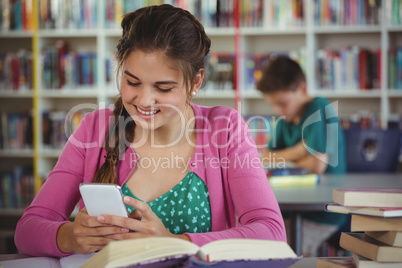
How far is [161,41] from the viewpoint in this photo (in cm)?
122

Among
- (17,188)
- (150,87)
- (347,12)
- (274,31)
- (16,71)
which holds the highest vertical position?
(347,12)

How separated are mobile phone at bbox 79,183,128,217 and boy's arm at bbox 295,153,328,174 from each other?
5.23ft

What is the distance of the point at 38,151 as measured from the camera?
12.0 feet

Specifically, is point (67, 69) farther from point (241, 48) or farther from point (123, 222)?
point (123, 222)

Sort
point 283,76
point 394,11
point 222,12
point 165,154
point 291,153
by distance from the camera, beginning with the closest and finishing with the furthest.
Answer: point 165,154
point 291,153
point 283,76
point 394,11
point 222,12

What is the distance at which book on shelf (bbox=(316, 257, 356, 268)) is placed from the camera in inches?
36.2

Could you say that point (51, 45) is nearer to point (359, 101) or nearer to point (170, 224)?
point (359, 101)

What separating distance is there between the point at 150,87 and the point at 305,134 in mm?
1546

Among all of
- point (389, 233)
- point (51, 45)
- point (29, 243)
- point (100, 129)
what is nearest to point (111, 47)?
point (51, 45)

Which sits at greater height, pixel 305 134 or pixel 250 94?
pixel 250 94

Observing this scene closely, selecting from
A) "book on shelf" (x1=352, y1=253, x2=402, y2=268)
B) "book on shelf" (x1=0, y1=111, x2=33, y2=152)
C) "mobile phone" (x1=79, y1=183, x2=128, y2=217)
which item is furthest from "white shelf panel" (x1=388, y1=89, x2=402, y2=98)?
"mobile phone" (x1=79, y1=183, x2=128, y2=217)

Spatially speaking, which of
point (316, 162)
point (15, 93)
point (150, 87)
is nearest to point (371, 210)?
point (150, 87)

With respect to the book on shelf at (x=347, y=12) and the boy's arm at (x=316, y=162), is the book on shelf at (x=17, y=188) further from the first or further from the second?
the book on shelf at (x=347, y=12)

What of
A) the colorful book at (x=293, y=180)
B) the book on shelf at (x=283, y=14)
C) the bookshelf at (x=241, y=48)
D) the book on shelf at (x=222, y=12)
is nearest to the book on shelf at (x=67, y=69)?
the bookshelf at (x=241, y=48)
